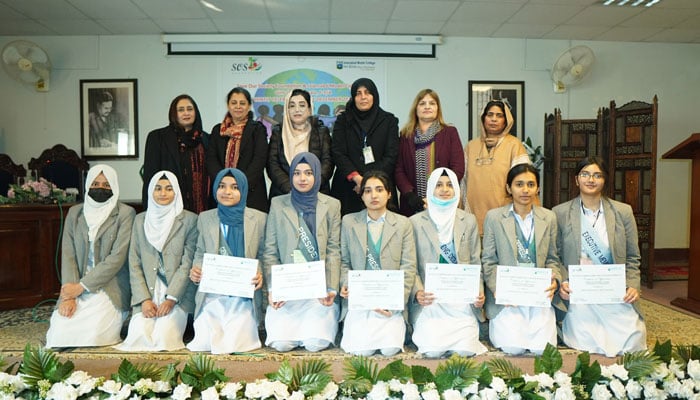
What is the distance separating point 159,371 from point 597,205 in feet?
9.31

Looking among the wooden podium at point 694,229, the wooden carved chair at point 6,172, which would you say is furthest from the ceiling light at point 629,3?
the wooden carved chair at point 6,172

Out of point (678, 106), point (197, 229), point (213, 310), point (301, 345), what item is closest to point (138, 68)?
point (197, 229)

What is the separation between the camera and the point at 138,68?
635 cm

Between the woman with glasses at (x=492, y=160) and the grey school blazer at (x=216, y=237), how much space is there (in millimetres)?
1709

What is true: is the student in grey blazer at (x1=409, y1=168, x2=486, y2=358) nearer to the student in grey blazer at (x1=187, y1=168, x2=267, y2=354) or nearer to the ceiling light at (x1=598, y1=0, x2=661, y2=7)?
the student in grey blazer at (x1=187, y1=168, x2=267, y2=354)

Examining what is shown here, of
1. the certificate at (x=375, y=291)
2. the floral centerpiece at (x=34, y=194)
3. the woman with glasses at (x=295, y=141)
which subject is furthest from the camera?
the floral centerpiece at (x=34, y=194)

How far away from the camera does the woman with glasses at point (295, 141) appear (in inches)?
134

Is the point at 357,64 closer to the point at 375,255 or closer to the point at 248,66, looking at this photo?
the point at 248,66

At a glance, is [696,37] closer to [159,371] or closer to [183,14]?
[183,14]

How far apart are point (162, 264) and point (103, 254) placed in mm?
439

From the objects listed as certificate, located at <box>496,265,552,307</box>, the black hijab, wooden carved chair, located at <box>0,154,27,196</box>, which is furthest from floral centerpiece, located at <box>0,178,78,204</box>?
certificate, located at <box>496,265,552,307</box>

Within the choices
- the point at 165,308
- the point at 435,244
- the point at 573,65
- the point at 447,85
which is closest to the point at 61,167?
the point at 165,308

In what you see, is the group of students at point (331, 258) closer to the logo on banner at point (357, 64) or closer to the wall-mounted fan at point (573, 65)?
the logo on banner at point (357, 64)

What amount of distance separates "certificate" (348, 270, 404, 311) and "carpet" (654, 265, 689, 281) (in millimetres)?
4490
